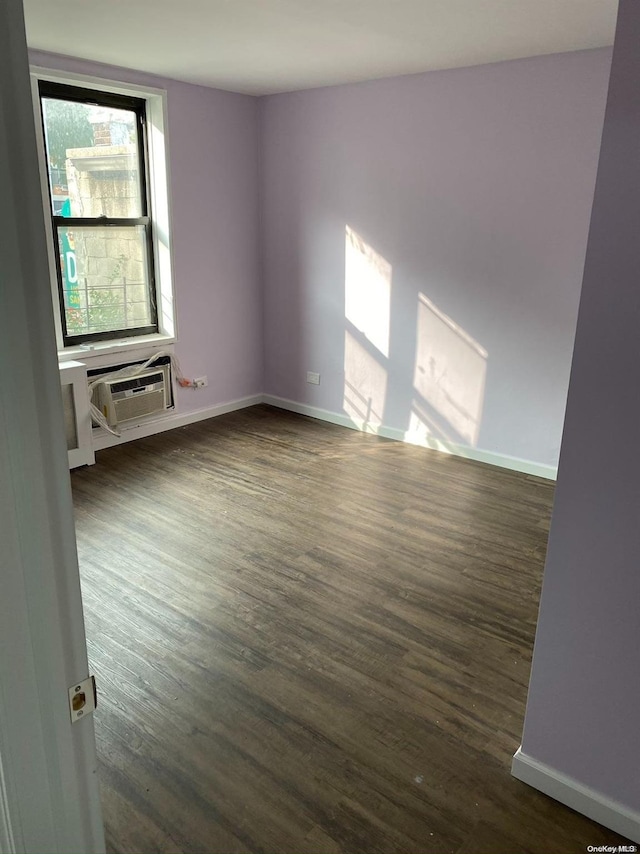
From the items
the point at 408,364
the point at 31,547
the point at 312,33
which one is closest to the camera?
the point at 31,547

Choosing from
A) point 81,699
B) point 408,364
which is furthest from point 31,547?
point 408,364

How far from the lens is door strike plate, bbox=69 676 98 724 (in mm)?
913

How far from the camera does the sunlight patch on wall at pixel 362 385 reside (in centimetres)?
506

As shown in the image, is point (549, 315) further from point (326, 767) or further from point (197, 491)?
point (326, 767)

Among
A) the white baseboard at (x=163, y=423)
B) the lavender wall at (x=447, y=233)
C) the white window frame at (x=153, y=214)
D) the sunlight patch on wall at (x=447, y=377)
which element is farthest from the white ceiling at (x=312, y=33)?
the white baseboard at (x=163, y=423)

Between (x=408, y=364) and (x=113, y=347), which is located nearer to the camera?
(x=113, y=347)

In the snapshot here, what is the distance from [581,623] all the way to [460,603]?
3.77 feet

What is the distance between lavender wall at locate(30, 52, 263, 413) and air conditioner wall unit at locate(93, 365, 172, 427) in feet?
0.76

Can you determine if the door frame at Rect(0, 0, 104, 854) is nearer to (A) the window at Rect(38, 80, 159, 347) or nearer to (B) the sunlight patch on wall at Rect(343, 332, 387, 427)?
(A) the window at Rect(38, 80, 159, 347)

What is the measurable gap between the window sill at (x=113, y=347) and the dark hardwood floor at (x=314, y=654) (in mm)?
771

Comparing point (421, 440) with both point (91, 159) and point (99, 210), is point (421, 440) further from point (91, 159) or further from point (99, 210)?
point (91, 159)

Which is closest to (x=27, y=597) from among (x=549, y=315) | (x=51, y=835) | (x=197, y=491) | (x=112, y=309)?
(x=51, y=835)

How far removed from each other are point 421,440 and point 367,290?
1.18m

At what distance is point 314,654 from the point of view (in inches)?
102
